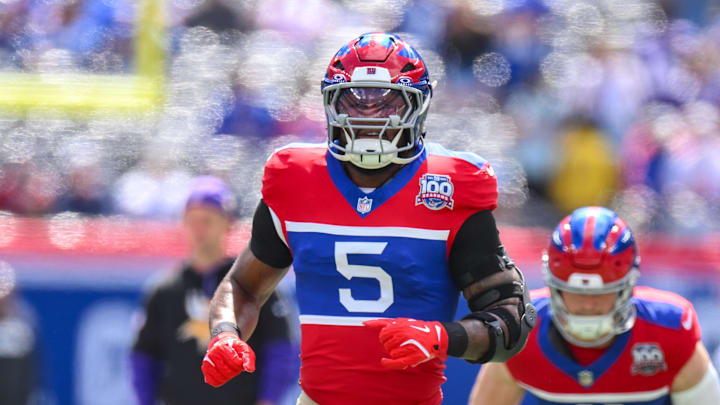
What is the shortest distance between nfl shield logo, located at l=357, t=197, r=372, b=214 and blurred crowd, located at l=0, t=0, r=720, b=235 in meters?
4.37

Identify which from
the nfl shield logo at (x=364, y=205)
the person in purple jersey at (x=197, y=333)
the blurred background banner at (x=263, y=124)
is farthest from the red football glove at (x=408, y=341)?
the blurred background banner at (x=263, y=124)

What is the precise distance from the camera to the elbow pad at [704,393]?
3.60 m

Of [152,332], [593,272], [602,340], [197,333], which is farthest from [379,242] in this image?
[152,332]

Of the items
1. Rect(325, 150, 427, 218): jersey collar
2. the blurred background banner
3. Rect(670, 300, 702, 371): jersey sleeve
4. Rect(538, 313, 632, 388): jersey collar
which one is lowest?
the blurred background banner

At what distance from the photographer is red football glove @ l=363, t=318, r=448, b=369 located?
2.56m

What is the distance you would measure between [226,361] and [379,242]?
472mm

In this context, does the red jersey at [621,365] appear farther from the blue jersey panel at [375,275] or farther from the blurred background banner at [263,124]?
the blurred background banner at [263,124]

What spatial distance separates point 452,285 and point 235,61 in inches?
232

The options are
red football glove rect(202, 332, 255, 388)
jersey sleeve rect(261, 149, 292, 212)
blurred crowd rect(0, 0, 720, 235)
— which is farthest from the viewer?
blurred crowd rect(0, 0, 720, 235)

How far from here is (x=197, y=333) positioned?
4809 mm

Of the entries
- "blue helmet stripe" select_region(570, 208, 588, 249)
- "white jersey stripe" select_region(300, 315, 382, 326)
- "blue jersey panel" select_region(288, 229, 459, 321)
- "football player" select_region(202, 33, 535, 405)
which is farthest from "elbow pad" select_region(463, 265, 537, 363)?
"blue helmet stripe" select_region(570, 208, 588, 249)

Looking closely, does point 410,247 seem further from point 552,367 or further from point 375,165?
point 552,367

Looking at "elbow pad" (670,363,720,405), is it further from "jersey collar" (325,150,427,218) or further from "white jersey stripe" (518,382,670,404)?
"jersey collar" (325,150,427,218)

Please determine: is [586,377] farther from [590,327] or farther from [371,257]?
[371,257]
